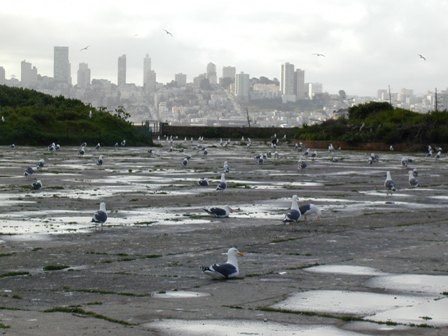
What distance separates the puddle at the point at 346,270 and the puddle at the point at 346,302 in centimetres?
166

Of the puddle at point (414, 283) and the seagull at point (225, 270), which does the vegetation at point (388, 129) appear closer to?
the puddle at point (414, 283)

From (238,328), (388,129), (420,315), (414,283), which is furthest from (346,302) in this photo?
(388,129)

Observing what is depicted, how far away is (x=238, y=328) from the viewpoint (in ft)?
35.6

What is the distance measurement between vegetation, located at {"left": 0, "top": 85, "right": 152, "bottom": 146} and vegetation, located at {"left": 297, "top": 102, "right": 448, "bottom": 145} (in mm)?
13009

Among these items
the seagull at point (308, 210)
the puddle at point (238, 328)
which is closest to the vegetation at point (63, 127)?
the seagull at point (308, 210)

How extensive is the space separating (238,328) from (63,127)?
225ft

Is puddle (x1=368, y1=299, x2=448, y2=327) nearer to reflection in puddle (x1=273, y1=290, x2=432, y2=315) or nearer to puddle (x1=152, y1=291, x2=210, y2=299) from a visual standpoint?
reflection in puddle (x1=273, y1=290, x2=432, y2=315)

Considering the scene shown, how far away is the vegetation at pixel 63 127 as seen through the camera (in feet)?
246

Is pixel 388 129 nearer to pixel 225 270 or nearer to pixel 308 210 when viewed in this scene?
pixel 308 210

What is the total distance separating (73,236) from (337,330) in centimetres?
887

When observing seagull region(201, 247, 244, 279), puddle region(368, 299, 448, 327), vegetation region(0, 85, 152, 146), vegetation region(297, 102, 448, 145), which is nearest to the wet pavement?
puddle region(368, 299, 448, 327)

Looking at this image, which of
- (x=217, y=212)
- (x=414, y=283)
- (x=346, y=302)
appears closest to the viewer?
(x=346, y=302)

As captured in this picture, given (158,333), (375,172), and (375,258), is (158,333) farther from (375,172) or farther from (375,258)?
(375,172)

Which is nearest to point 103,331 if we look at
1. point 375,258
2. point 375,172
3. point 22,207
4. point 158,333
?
point 158,333
